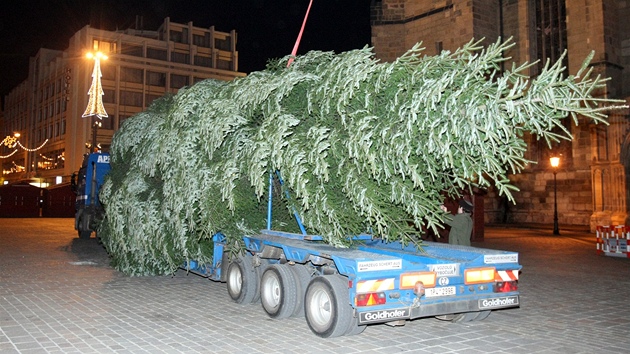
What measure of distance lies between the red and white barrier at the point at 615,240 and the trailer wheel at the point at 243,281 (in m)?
11.9

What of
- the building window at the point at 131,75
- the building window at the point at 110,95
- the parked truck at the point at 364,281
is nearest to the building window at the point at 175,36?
the building window at the point at 131,75

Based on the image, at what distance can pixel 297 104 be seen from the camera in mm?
Answer: 7242

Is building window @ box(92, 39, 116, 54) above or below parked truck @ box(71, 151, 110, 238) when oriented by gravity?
above

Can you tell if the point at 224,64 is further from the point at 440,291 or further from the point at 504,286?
the point at 440,291

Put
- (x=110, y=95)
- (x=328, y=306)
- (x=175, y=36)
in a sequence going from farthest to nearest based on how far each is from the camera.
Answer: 1. (x=175, y=36)
2. (x=110, y=95)
3. (x=328, y=306)

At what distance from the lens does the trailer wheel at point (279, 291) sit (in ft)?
23.6

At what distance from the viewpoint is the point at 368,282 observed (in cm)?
591

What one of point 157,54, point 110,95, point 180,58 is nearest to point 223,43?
point 180,58

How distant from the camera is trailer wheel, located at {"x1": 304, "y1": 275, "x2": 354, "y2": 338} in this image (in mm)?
6152

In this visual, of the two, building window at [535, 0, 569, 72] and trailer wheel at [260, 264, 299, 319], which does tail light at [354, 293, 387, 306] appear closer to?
trailer wheel at [260, 264, 299, 319]

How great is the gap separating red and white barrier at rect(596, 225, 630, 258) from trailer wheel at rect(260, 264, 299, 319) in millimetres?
12028

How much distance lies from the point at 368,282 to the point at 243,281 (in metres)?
2.96

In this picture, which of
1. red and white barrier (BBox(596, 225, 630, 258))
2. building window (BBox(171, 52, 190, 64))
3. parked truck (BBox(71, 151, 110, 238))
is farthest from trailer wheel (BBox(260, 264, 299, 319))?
building window (BBox(171, 52, 190, 64))

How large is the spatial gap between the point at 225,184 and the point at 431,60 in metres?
3.31
